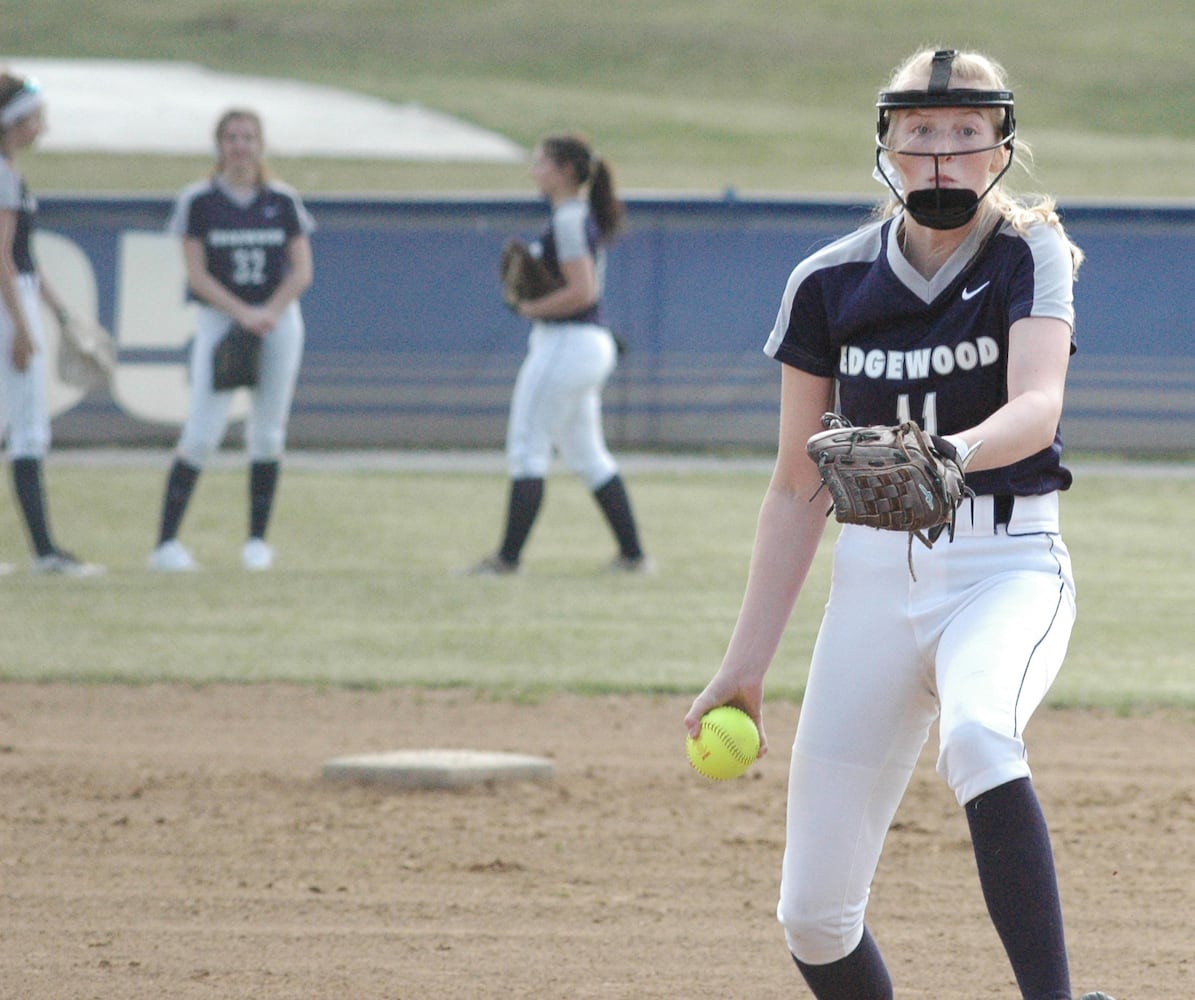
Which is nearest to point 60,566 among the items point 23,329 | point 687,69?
point 23,329

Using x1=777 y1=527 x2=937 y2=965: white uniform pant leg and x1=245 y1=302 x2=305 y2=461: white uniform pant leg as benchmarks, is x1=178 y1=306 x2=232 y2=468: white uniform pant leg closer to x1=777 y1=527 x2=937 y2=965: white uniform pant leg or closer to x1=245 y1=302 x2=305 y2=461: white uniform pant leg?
x1=245 y1=302 x2=305 y2=461: white uniform pant leg

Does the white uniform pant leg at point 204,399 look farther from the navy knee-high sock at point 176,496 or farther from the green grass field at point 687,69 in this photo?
the green grass field at point 687,69

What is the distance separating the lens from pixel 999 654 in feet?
9.96

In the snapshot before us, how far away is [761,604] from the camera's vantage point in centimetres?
343

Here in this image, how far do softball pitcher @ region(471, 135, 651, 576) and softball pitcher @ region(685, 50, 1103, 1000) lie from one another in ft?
19.1

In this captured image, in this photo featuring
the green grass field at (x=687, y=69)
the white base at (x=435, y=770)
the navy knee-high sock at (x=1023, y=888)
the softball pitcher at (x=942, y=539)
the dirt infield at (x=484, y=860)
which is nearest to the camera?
the navy knee-high sock at (x=1023, y=888)

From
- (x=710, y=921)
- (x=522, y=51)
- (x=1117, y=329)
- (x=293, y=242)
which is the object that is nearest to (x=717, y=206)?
(x=1117, y=329)

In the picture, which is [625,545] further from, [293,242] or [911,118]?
[911,118]

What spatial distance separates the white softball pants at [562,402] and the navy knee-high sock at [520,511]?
5cm

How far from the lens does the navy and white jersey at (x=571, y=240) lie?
9.06 meters

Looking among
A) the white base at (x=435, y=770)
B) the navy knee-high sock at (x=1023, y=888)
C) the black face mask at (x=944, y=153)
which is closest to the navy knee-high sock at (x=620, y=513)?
the white base at (x=435, y=770)

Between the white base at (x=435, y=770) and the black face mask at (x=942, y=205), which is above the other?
the black face mask at (x=942, y=205)

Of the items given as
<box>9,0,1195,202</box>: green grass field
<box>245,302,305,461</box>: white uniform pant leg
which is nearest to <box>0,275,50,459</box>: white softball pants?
<box>245,302,305,461</box>: white uniform pant leg

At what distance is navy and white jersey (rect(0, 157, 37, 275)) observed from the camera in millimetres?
8969
